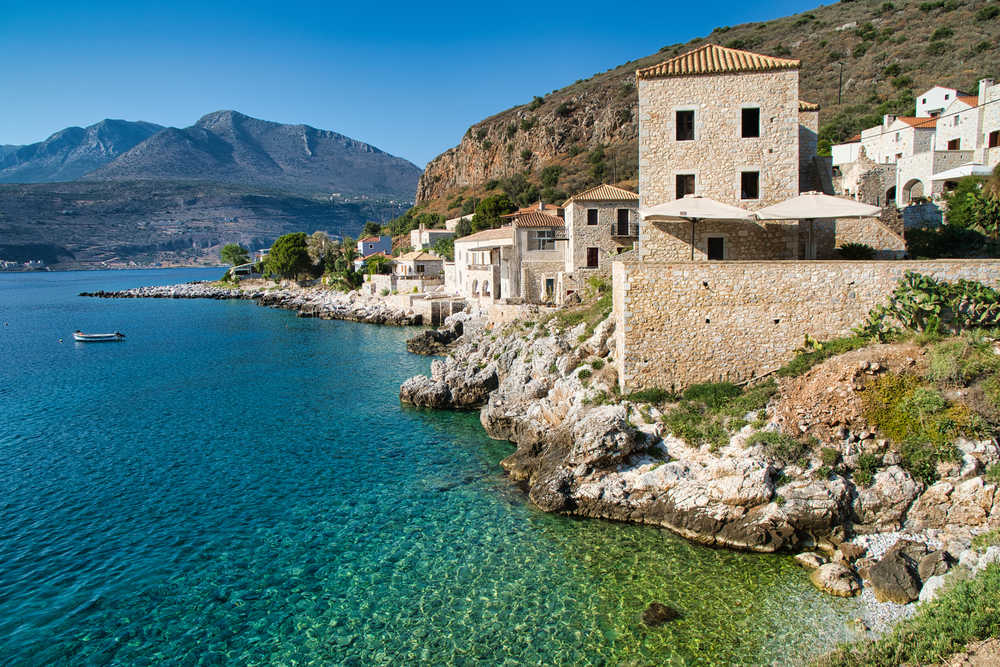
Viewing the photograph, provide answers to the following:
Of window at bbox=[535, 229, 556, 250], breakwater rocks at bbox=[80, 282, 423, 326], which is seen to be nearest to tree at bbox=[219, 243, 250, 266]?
breakwater rocks at bbox=[80, 282, 423, 326]

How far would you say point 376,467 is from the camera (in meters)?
19.0

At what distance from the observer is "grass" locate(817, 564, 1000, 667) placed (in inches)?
323

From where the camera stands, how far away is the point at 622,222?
108 ft

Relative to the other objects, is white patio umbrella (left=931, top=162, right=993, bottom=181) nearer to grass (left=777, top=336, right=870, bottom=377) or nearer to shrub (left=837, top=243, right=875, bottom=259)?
shrub (left=837, top=243, right=875, bottom=259)

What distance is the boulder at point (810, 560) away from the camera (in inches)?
479

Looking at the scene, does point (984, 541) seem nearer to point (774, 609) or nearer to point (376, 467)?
point (774, 609)

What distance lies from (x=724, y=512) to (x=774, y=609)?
275 cm

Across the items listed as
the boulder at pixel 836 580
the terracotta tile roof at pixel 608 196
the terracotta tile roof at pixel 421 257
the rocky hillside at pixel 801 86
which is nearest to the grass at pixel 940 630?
the boulder at pixel 836 580

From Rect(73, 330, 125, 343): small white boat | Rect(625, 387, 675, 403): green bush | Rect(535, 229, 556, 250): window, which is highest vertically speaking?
Rect(535, 229, 556, 250): window

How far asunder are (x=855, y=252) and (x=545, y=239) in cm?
1998

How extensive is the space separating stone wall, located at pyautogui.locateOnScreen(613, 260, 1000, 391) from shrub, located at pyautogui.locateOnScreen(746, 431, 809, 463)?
255 centimetres

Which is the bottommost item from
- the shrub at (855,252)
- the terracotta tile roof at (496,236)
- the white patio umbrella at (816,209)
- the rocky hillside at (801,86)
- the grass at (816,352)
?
the grass at (816,352)

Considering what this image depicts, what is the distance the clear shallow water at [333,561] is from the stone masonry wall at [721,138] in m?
10.9

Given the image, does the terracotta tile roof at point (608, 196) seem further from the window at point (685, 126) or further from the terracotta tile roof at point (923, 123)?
the terracotta tile roof at point (923, 123)
